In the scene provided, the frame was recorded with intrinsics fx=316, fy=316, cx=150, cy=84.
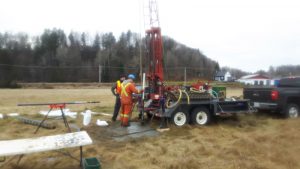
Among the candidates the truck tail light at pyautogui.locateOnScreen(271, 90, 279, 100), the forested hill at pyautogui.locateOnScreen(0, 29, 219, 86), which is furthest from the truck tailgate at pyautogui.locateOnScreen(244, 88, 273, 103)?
the forested hill at pyautogui.locateOnScreen(0, 29, 219, 86)

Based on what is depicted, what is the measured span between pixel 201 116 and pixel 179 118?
81 centimetres

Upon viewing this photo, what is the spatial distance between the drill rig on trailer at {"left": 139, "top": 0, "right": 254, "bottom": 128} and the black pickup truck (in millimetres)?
1161

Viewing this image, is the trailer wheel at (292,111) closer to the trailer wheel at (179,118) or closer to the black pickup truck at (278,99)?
the black pickup truck at (278,99)

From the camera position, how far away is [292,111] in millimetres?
11625

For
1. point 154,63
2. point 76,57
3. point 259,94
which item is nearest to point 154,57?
point 154,63

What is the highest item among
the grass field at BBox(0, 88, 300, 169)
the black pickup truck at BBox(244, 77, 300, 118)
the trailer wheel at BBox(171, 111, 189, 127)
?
the black pickup truck at BBox(244, 77, 300, 118)

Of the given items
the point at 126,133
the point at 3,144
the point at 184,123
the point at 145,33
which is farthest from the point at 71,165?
the point at 145,33

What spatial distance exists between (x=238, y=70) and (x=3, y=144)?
124863mm

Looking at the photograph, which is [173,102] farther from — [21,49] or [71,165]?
[21,49]

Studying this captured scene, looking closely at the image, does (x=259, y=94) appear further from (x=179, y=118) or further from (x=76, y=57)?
(x=76, y=57)

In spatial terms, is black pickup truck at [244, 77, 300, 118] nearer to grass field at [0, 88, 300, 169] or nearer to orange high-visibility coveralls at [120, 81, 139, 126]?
grass field at [0, 88, 300, 169]

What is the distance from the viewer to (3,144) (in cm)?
531

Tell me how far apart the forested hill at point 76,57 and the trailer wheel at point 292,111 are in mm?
36447

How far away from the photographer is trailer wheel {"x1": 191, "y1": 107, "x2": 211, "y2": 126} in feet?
33.9
